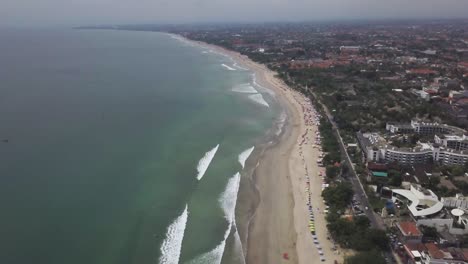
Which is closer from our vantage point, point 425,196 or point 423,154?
point 425,196

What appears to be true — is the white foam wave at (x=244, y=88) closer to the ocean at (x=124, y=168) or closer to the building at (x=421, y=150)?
the ocean at (x=124, y=168)

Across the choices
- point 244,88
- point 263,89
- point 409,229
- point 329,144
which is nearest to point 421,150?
point 329,144

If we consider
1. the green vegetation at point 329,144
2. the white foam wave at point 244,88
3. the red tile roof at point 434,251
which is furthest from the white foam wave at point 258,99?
the red tile roof at point 434,251

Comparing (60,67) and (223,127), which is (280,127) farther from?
(60,67)

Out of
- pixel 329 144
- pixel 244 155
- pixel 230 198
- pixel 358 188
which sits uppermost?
pixel 329 144

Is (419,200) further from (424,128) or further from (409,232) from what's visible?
(424,128)

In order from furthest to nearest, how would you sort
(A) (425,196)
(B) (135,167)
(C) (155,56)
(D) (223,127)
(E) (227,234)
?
(C) (155,56) < (D) (223,127) < (B) (135,167) < (A) (425,196) < (E) (227,234)

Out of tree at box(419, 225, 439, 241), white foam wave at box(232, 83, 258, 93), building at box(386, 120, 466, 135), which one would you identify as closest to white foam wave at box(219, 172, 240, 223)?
tree at box(419, 225, 439, 241)

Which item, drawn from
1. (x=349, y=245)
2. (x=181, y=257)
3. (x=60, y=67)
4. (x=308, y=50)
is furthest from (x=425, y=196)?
(x=308, y=50)
